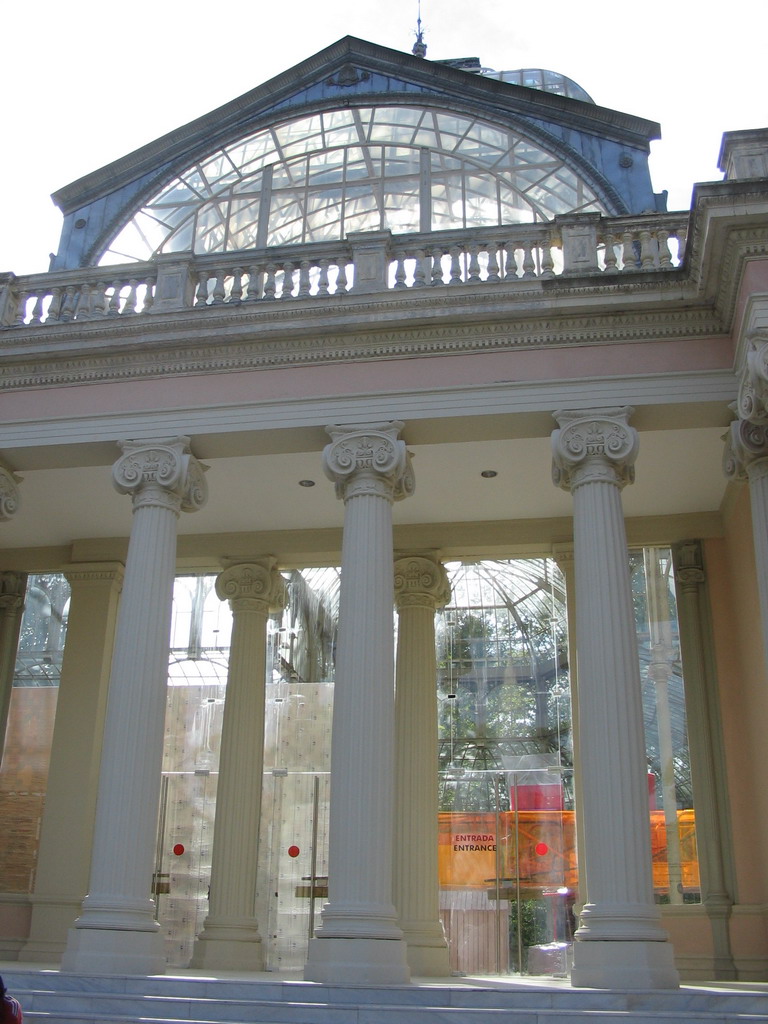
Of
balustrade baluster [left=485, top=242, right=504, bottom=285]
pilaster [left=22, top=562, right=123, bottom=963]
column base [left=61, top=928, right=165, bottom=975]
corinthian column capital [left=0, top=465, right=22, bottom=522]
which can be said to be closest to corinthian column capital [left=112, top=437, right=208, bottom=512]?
corinthian column capital [left=0, top=465, right=22, bottom=522]

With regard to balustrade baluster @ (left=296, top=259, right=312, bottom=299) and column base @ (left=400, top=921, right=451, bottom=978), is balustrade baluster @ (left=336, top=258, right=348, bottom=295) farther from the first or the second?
column base @ (left=400, top=921, right=451, bottom=978)

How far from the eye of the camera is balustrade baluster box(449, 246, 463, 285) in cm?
1800

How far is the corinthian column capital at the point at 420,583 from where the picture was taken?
859 inches

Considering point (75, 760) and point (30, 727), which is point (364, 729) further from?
point (30, 727)

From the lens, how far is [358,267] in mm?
18500

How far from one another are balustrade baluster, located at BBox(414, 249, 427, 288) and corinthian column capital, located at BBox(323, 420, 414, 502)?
2.62 metres

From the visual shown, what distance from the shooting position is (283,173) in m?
24.7

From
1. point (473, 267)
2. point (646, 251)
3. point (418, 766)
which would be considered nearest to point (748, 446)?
point (646, 251)

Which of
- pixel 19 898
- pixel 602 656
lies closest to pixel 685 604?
pixel 602 656

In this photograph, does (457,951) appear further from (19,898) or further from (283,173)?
(283,173)

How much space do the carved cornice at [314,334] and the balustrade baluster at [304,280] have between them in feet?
1.39

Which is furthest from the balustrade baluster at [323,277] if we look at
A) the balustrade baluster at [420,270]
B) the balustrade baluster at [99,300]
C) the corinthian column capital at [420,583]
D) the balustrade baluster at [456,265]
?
the corinthian column capital at [420,583]

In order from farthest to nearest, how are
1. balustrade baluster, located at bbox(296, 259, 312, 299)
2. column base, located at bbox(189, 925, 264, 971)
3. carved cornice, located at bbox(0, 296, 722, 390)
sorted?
column base, located at bbox(189, 925, 264, 971) < balustrade baluster, located at bbox(296, 259, 312, 299) < carved cornice, located at bbox(0, 296, 722, 390)

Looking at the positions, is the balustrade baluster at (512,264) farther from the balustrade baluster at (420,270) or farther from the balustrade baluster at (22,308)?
the balustrade baluster at (22,308)
